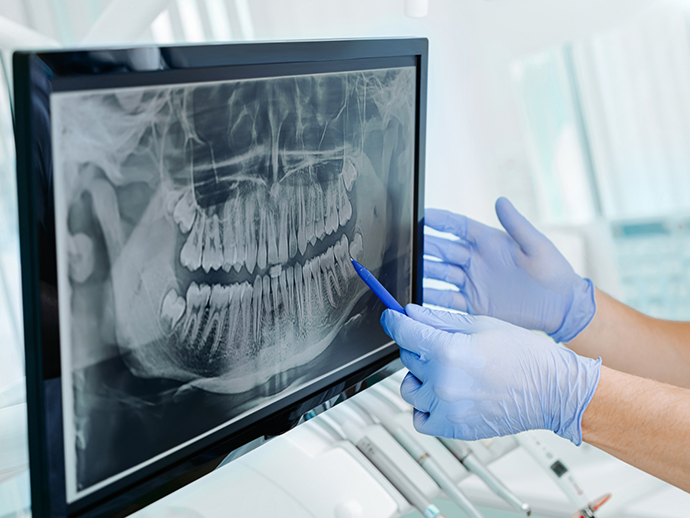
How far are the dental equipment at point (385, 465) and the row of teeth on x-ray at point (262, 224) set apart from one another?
1.48ft

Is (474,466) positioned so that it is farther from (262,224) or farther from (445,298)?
(262,224)

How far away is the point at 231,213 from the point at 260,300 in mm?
123

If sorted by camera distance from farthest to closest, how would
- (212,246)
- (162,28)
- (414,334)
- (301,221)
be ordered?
(162,28) → (414,334) → (301,221) → (212,246)

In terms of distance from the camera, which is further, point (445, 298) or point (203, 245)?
point (445, 298)

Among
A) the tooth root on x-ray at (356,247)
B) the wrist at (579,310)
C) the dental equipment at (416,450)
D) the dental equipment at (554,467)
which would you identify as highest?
the tooth root on x-ray at (356,247)

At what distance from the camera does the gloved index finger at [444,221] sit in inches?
45.7

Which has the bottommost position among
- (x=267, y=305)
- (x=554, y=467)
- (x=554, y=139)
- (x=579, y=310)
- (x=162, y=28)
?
(x=554, y=467)

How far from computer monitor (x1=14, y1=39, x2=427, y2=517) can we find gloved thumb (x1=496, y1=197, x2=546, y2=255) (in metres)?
0.39

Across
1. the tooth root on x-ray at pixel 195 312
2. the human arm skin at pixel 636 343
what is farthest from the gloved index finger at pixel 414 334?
the human arm skin at pixel 636 343

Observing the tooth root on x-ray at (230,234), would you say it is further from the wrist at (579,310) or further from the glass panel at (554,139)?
the glass panel at (554,139)

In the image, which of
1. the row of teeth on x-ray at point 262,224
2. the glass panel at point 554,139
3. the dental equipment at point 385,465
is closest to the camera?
the row of teeth on x-ray at point 262,224

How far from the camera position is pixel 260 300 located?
0.69m

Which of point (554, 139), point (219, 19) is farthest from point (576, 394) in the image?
point (554, 139)

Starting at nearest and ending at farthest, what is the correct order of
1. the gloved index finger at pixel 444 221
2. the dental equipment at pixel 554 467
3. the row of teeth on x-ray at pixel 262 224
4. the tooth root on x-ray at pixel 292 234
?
the row of teeth on x-ray at pixel 262 224
the tooth root on x-ray at pixel 292 234
the dental equipment at pixel 554 467
the gloved index finger at pixel 444 221
